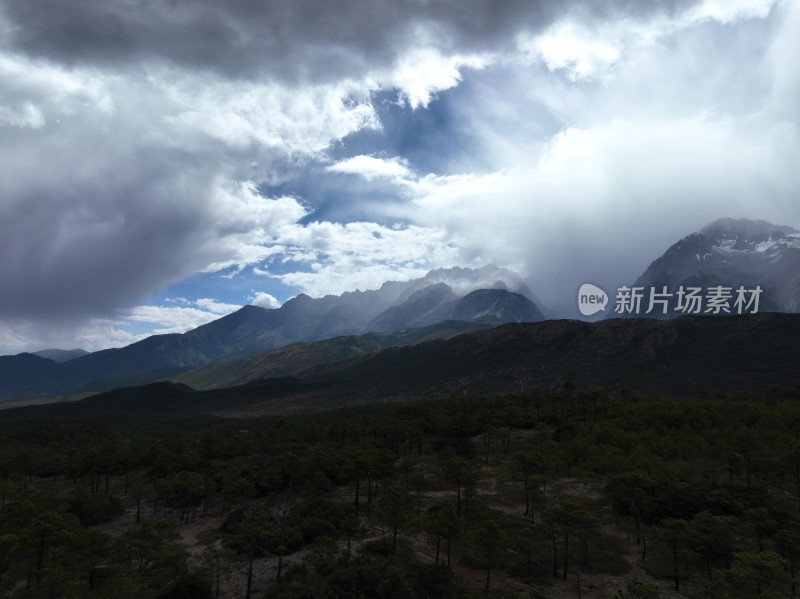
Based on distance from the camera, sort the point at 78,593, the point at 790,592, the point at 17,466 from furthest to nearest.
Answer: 1. the point at 17,466
2. the point at 790,592
3. the point at 78,593

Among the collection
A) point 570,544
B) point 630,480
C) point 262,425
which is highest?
point 630,480

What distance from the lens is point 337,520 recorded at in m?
50.5

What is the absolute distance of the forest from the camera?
3556cm

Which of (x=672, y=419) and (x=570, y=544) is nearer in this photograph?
(x=570, y=544)

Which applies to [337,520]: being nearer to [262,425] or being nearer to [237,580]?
[237,580]

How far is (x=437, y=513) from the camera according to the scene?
1670 inches

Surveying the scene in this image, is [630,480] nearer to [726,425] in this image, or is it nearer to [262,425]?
[726,425]

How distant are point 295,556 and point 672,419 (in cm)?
6971

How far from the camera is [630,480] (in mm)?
46594

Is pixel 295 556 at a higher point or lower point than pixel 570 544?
lower

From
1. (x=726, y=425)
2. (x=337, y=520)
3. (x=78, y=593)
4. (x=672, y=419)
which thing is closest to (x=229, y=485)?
(x=337, y=520)

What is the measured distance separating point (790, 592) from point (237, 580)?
4493 centimetres

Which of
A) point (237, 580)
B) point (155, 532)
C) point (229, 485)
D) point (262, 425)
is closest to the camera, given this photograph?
point (155, 532)

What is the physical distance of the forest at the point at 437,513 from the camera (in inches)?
1400
